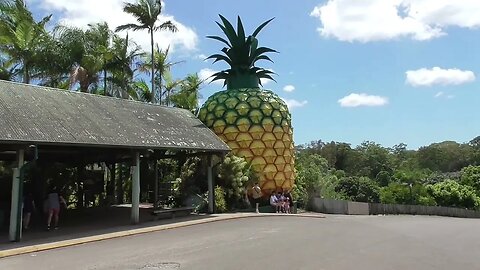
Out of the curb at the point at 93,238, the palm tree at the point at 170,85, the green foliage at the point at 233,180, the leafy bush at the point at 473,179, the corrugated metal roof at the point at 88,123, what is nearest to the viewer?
the curb at the point at 93,238

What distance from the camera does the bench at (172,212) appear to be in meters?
17.0

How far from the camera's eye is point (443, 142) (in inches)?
3713

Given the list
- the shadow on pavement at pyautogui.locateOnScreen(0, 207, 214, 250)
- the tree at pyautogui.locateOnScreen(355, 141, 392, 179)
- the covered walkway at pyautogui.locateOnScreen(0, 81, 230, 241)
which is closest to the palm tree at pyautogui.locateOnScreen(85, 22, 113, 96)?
the covered walkway at pyautogui.locateOnScreen(0, 81, 230, 241)

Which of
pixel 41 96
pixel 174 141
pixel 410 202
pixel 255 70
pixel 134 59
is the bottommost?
pixel 410 202

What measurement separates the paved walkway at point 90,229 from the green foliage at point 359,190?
96.9ft

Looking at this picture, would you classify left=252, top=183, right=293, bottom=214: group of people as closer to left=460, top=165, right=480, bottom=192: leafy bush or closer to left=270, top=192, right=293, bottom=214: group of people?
left=270, top=192, right=293, bottom=214: group of people

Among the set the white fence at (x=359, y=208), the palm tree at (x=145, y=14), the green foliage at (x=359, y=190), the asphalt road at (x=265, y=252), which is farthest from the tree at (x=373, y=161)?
the asphalt road at (x=265, y=252)

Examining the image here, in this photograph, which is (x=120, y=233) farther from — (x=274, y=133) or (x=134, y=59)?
(x=134, y=59)

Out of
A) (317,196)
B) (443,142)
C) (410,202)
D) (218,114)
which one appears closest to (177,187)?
(218,114)

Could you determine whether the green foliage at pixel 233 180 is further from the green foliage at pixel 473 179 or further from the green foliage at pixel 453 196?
the green foliage at pixel 473 179

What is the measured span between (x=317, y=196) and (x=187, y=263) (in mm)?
22683

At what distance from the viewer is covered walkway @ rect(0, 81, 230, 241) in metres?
12.6

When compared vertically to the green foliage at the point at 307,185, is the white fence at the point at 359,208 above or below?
below

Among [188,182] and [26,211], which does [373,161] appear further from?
[26,211]
